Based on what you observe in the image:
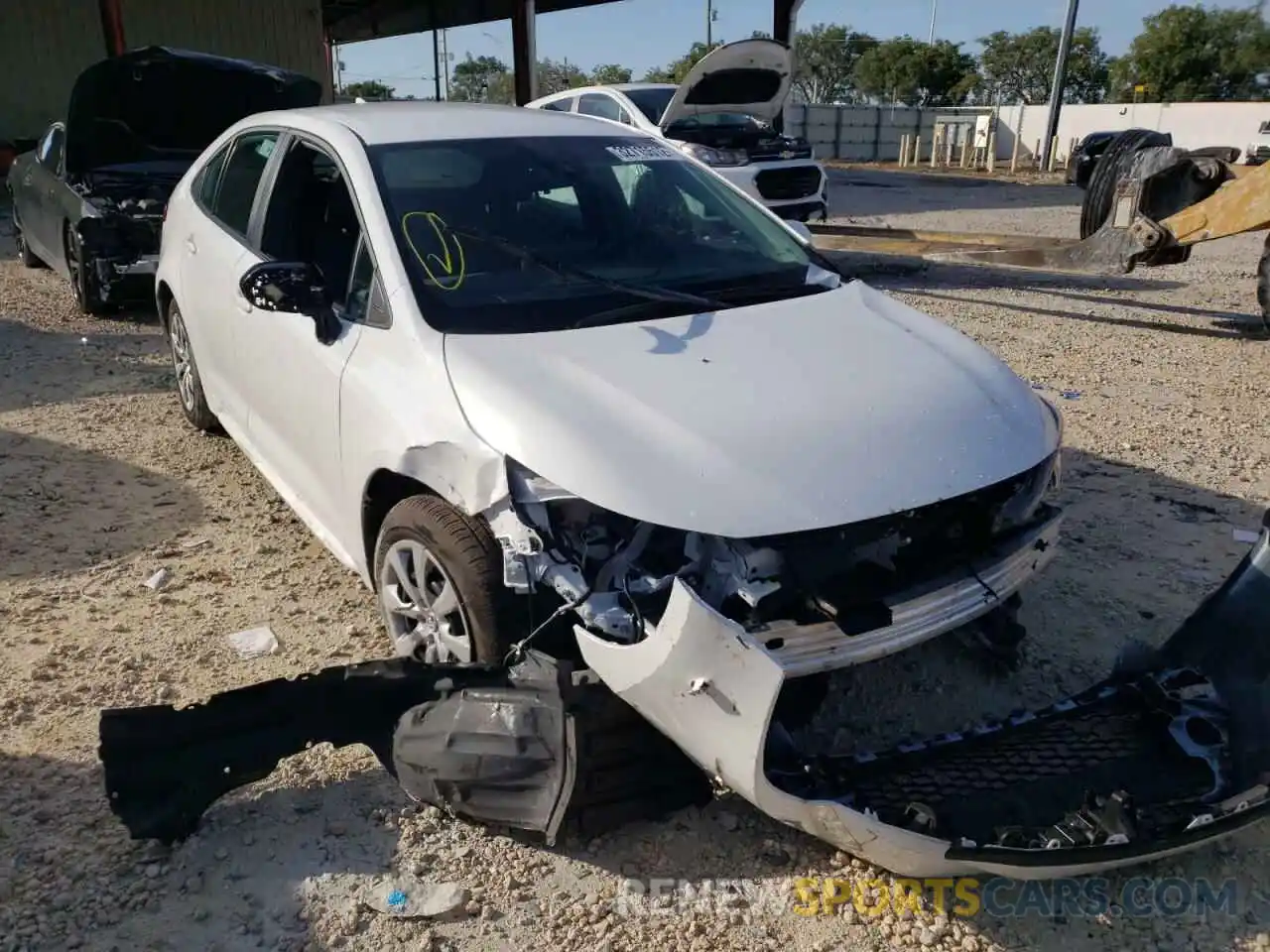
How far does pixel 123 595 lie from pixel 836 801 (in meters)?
2.89

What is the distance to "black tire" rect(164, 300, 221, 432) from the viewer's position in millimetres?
5062

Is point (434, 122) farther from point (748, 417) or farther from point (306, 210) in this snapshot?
point (748, 417)

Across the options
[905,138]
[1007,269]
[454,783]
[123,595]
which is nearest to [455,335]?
[454,783]

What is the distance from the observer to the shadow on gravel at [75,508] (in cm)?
419

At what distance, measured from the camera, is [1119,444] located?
17.9ft

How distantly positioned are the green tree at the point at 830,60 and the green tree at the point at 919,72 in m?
5.61

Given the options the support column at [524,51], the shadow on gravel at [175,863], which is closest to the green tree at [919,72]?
the support column at [524,51]

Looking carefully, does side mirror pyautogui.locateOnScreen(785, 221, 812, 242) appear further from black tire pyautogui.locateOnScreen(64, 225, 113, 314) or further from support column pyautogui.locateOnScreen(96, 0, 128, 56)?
support column pyautogui.locateOnScreen(96, 0, 128, 56)

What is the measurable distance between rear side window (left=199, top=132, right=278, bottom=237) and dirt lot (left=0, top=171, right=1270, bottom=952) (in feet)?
4.14

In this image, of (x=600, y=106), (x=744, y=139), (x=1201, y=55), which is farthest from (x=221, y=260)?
(x=1201, y=55)

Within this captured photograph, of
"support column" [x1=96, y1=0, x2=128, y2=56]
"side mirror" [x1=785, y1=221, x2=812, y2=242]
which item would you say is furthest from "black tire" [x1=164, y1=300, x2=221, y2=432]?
"support column" [x1=96, y1=0, x2=128, y2=56]

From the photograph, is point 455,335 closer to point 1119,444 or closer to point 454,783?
point 454,783

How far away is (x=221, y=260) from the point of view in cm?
422

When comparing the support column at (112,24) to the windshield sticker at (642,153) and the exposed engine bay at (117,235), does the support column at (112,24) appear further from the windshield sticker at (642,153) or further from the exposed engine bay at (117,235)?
the windshield sticker at (642,153)
